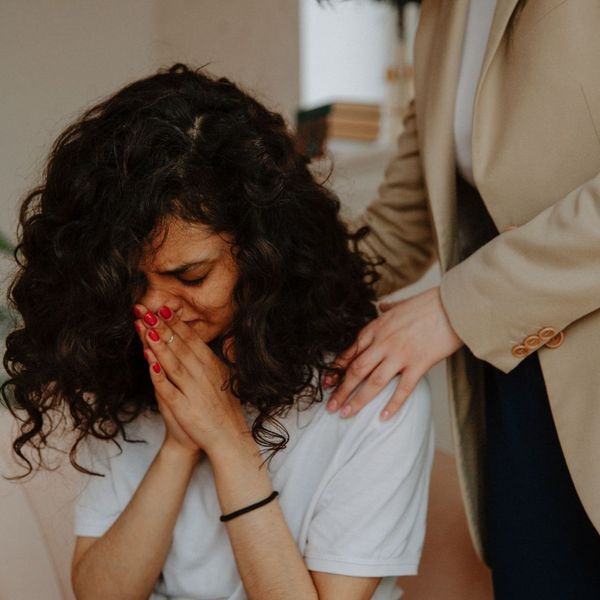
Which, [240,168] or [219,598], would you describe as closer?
[240,168]

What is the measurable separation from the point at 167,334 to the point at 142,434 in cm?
27

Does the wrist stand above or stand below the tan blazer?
below

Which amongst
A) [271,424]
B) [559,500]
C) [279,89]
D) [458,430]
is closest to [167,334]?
[271,424]

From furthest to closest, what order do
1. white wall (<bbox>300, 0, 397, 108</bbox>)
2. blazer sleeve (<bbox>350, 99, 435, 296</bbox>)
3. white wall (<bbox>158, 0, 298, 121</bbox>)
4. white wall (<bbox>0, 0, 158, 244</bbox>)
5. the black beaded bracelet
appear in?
white wall (<bbox>300, 0, 397, 108</bbox>)
white wall (<bbox>158, 0, 298, 121</bbox>)
white wall (<bbox>0, 0, 158, 244</bbox>)
blazer sleeve (<bbox>350, 99, 435, 296</bbox>)
the black beaded bracelet

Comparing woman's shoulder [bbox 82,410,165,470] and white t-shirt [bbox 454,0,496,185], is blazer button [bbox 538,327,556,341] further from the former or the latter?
woman's shoulder [bbox 82,410,165,470]

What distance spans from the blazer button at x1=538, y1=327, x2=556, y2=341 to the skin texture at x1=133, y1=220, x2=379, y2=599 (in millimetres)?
394

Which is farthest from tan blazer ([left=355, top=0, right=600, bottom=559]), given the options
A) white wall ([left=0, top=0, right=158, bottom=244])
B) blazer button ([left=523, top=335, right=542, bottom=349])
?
white wall ([left=0, top=0, right=158, bottom=244])

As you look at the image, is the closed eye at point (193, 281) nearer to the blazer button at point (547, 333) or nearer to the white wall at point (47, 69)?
the blazer button at point (547, 333)

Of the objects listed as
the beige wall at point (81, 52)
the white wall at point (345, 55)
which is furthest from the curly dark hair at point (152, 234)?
the white wall at point (345, 55)

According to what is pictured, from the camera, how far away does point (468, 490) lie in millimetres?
1357

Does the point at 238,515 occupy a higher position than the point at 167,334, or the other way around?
the point at 167,334

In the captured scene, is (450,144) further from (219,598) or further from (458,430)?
(219,598)

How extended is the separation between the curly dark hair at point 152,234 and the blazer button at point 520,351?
25 cm

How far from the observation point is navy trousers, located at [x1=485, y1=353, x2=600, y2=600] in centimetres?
121
